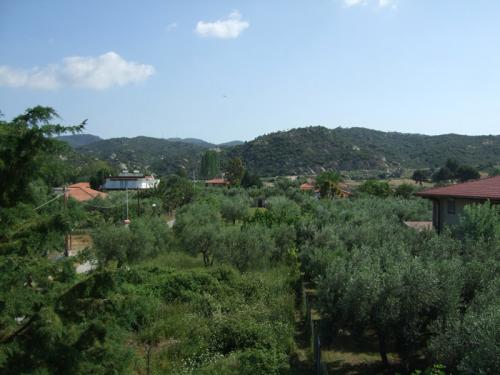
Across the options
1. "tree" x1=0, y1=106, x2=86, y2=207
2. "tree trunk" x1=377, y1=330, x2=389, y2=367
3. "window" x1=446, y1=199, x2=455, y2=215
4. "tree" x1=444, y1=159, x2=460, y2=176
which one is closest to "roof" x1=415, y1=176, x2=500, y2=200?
"window" x1=446, y1=199, x2=455, y2=215

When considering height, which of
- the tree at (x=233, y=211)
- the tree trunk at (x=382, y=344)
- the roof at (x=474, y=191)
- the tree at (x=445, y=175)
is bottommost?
the tree at (x=233, y=211)

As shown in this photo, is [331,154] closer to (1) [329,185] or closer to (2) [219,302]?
(1) [329,185]

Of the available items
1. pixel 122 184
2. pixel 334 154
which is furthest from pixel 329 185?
pixel 334 154

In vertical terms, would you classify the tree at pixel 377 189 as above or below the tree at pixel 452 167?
below

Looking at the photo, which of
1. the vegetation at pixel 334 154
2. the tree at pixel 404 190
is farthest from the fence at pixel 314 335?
the vegetation at pixel 334 154

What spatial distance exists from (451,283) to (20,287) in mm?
8264

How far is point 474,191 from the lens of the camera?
72.1 feet

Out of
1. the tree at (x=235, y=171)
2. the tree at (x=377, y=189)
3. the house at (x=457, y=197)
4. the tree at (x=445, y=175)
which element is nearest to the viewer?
the house at (x=457, y=197)

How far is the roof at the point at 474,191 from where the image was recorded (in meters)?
20.9

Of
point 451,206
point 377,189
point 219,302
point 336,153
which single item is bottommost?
point 219,302

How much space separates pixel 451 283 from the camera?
32.4 feet

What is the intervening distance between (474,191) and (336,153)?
418 feet

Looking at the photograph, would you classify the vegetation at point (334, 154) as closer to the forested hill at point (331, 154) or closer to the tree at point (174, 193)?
the forested hill at point (331, 154)

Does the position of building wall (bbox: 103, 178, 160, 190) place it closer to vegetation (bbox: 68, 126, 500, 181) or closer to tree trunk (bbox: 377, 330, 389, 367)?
vegetation (bbox: 68, 126, 500, 181)
